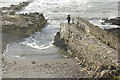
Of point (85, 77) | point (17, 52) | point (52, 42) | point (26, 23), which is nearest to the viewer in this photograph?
point (85, 77)

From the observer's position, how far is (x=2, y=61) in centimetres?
1247

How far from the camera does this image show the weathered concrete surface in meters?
9.91

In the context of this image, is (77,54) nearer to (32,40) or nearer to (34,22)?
(32,40)

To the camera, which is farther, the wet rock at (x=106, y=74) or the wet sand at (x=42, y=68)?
the wet sand at (x=42, y=68)

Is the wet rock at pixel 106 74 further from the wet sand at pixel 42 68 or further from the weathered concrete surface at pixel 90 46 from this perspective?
the wet sand at pixel 42 68

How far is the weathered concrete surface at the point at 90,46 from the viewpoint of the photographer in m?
9.91

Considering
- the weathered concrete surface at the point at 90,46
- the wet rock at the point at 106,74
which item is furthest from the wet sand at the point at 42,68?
the wet rock at the point at 106,74

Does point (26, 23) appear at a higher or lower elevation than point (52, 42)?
higher

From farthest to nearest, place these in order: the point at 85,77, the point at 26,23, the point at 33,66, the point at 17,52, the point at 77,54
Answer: the point at 26,23, the point at 17,52, the point at 77,54, the point at 33,66, the point at 85,77

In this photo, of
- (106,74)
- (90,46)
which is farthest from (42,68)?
(106,74)

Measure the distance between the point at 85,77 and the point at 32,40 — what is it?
345 inches

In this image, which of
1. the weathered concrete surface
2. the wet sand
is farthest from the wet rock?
the wet sand

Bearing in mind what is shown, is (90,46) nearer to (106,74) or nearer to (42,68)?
(106,74)

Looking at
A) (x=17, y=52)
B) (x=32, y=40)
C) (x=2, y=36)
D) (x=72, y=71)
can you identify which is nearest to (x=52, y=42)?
(x=32, y=40)
